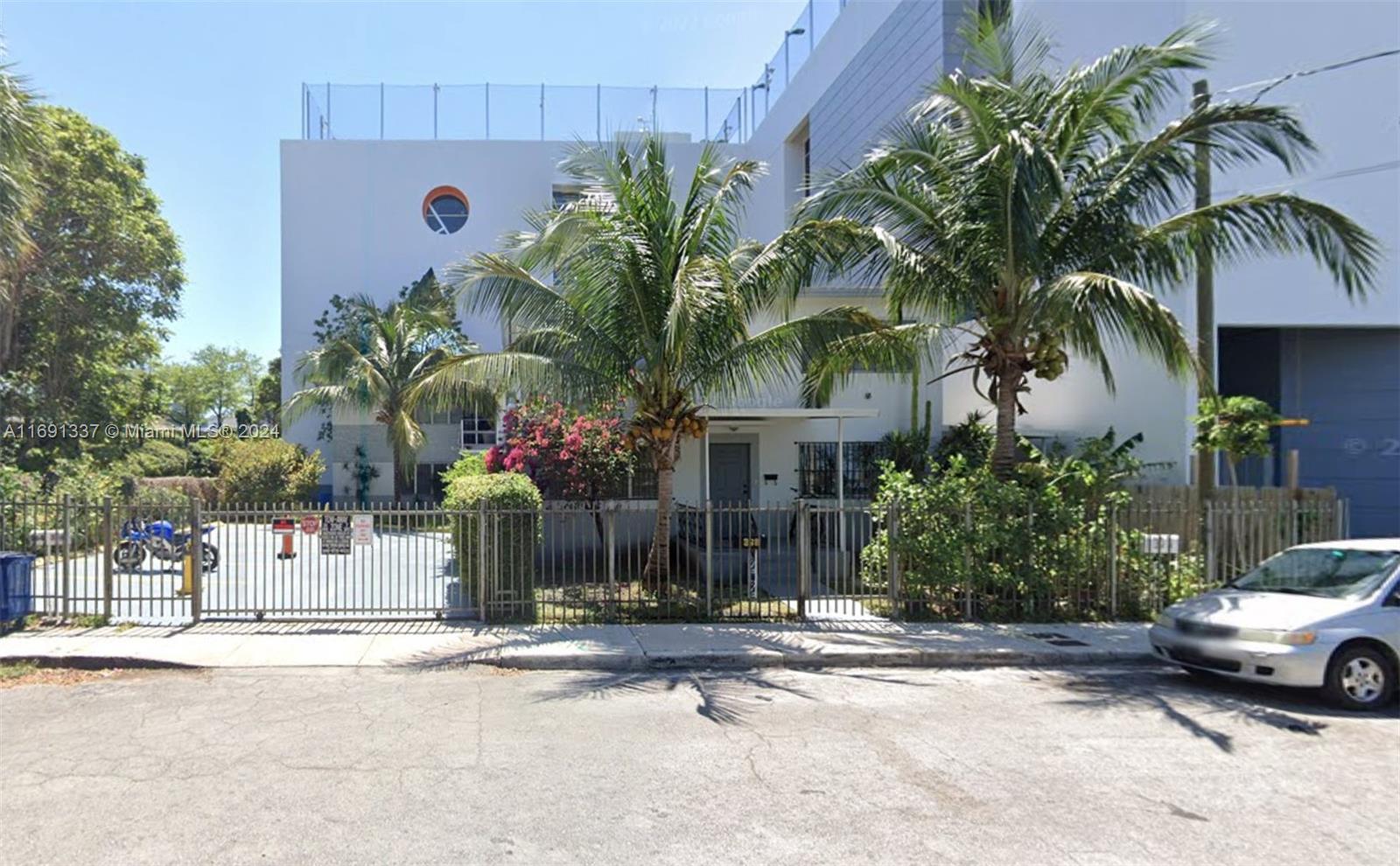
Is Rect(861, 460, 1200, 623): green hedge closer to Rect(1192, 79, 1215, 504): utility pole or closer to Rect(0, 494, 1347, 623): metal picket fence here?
Rect(0, 494, 1347, 623): metal picket fence

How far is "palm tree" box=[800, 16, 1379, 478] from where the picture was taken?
10.6 meters

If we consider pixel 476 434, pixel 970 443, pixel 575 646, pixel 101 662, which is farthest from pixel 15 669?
pixel 476 434

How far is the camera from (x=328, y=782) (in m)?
5.46

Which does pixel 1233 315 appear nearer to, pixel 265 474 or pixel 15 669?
pixel 15 669

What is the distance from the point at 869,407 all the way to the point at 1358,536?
1078 centimetres

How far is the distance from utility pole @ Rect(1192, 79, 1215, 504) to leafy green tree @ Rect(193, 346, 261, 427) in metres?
59.9

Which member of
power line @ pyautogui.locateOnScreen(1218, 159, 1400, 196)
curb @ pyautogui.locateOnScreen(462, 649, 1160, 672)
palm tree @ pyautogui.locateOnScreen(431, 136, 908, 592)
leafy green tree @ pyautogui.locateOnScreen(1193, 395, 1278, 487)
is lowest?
curb @ pyautogui.locateOnScreen(462, 649, 1160, 672)

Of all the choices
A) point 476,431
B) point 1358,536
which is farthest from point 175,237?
point 1358,536

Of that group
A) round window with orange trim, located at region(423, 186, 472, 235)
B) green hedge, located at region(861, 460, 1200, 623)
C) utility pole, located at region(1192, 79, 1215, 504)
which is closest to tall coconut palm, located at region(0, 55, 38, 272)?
green hedge, located at region(861, 460, 1200, 623)

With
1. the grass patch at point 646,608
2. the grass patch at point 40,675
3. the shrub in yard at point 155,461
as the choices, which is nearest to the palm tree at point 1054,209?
the grass patch at point 646,608

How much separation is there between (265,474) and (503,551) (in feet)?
76.1

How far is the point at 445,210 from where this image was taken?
37094 millimetres

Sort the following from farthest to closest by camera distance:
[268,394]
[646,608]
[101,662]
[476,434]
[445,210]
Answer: [268,394]
[445,210]
[476,434]
[646,608]
[101,662]

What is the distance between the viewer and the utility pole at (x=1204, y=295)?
1119 cm
